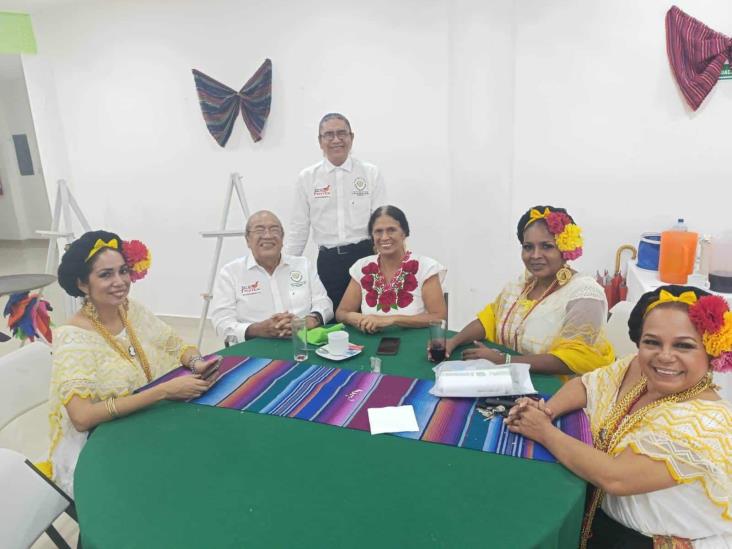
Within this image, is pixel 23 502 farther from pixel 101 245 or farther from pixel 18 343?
pixel 18 343

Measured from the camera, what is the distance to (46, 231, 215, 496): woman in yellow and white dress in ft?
5.08

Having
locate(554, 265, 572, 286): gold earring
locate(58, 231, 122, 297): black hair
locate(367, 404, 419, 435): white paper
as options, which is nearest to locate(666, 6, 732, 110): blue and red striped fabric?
locate(554, 265, 572, 286): gold earring

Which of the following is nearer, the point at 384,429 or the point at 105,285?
the point at 384,429

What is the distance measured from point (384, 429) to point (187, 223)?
3802 mm

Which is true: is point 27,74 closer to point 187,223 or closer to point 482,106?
point 187,223

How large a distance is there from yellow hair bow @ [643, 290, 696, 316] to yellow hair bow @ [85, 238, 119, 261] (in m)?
1.77

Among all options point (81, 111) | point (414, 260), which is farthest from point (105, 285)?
point (81, 111)

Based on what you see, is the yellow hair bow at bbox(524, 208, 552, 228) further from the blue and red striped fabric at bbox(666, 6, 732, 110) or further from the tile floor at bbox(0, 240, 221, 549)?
the tile floor at bbox(0, 240, 221, 549)

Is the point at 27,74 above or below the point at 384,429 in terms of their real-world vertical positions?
above

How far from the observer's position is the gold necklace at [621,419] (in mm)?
1229

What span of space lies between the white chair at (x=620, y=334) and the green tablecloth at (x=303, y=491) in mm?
1153

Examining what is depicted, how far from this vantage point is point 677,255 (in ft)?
9.51

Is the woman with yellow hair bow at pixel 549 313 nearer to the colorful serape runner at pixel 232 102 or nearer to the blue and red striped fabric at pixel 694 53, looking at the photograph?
the blue and red striped fabric at pixel 694 53

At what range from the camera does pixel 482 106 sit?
11.5 ft
